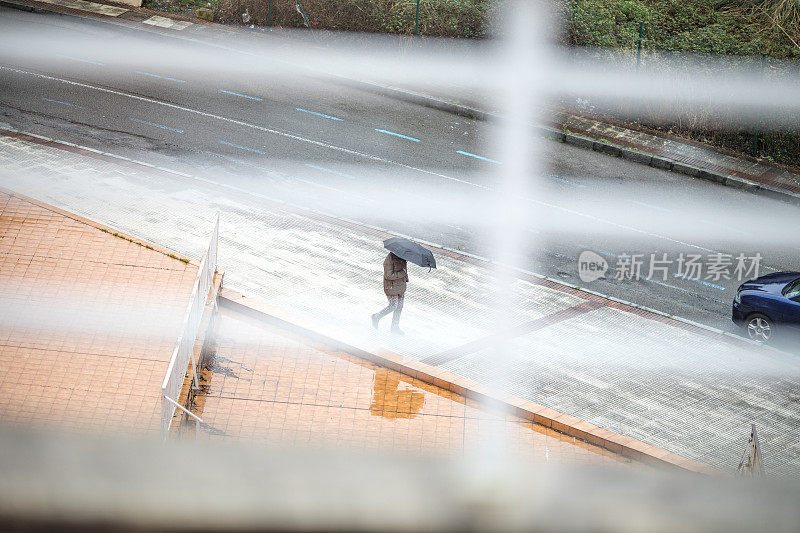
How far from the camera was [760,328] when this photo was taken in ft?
43.3

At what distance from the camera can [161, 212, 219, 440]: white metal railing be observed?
7.18 m

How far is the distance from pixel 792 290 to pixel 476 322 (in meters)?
4.73

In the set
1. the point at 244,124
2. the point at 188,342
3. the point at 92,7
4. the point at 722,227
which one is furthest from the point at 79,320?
the point at 92,7

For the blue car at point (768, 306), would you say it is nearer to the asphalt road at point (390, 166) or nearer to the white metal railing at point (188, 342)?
the asphalt road at point (390, 166)

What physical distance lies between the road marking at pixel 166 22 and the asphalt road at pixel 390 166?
2.84 meters

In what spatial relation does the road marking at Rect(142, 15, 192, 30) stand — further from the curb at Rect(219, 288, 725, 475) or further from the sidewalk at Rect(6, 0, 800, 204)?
the curb at Rect(219, 288, 725, 475)

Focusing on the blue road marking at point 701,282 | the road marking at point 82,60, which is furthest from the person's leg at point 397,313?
the road marking at point 82,60

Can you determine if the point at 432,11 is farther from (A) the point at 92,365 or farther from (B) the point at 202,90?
(A) the point at 92,365

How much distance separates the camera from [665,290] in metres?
14.7

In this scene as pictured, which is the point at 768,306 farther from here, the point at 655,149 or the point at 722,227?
the point at 655,149

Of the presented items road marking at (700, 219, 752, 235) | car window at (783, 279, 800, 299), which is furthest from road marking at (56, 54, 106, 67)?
car window at (783, 279, 800, 299)

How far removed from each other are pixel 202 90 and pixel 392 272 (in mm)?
12197

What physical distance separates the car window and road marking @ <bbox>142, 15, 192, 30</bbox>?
18.9m

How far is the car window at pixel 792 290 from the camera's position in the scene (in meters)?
12.9
